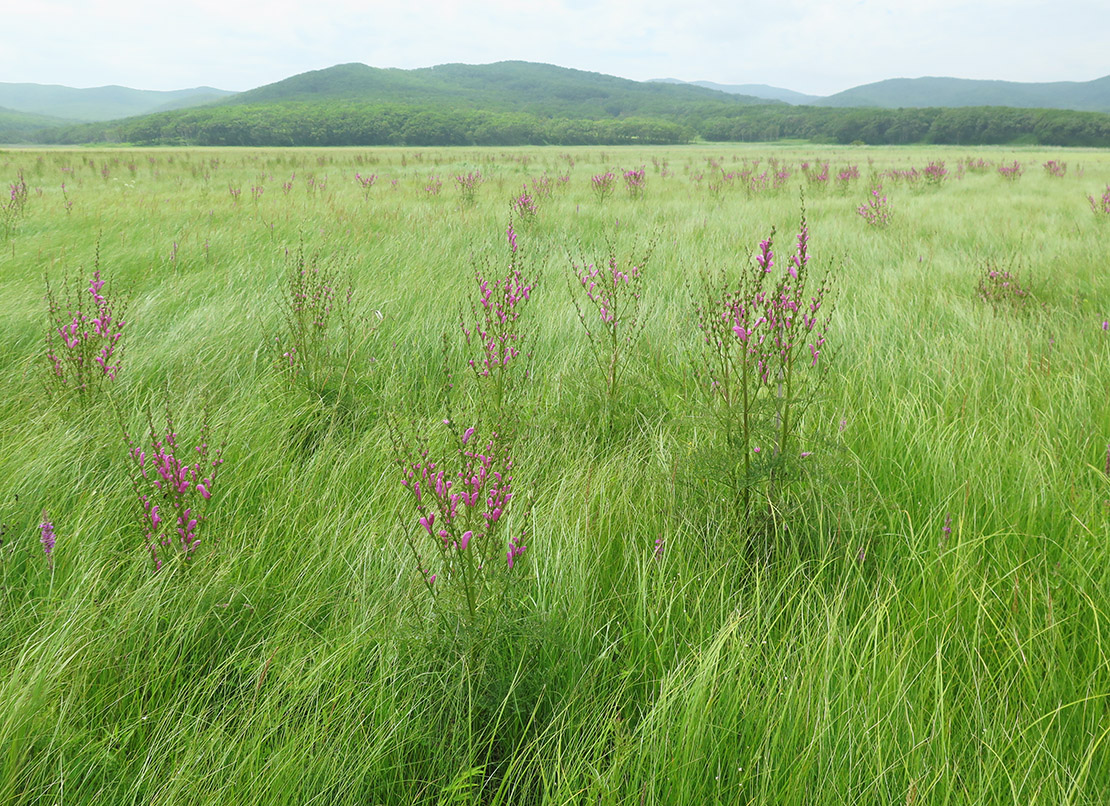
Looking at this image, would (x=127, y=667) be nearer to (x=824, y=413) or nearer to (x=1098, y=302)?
(x=824, y=413)

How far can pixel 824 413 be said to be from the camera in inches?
109

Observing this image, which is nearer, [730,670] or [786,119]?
[730,670]

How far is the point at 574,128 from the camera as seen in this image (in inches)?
4306

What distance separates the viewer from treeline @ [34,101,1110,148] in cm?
9006

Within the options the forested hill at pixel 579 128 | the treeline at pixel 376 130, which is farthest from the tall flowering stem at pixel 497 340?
the forested hill at pixel 579 128

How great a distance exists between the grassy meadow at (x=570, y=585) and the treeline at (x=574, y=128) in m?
105

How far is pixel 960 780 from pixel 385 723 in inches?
46.3

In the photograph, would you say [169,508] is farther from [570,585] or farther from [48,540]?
[570,585]

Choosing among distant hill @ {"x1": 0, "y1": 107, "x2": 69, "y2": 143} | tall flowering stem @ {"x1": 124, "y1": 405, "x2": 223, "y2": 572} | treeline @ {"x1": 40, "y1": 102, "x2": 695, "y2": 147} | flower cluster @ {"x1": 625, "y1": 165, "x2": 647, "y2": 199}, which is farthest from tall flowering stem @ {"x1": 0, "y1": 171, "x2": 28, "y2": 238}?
distant hill @ {"x1": 0, "y1": 107, "x2": 69, "y2": 143}

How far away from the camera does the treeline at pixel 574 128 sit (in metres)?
90.1

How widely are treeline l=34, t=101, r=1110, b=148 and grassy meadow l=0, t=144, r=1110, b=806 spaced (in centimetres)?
10538

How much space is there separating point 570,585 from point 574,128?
120 meters

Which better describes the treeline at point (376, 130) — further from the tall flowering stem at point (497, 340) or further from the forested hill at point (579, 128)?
the tall flowering stem at point (497, 340)

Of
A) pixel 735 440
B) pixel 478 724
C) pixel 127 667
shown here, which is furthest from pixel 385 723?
pixel 735 440
